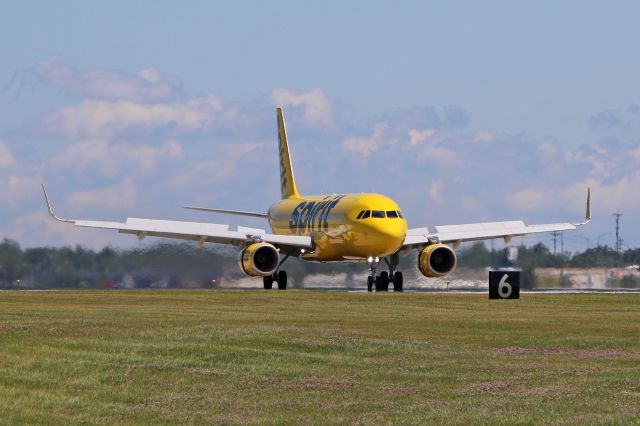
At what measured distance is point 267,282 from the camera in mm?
71750

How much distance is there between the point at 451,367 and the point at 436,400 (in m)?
4.73

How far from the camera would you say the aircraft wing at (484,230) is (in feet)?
239

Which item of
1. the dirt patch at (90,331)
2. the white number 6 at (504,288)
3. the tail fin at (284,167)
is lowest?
the dirt patch at (90,331)

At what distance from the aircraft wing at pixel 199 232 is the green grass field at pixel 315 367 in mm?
23275

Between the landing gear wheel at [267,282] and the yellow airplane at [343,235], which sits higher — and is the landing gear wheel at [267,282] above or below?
below

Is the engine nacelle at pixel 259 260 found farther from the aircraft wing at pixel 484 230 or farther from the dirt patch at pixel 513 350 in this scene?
the dirt patch at pixel 513 350

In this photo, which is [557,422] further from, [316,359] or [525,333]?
[525,333]

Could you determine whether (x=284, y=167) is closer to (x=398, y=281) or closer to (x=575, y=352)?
(x=398, y=281)

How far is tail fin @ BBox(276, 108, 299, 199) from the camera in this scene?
3391 inches

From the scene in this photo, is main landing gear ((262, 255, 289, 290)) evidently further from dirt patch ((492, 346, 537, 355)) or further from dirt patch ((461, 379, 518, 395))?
dirt patch ((461, 379, 518, 395))

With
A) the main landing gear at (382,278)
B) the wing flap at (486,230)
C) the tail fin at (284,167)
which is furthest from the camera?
the tail fin at (284,167)

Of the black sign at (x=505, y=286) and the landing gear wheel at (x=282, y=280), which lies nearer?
the black sign at (x=505, y=286)

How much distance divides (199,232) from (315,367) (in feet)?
136

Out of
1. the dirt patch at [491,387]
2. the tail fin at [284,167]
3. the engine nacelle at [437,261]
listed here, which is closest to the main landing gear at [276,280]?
the engine nacelle at [437,261]
